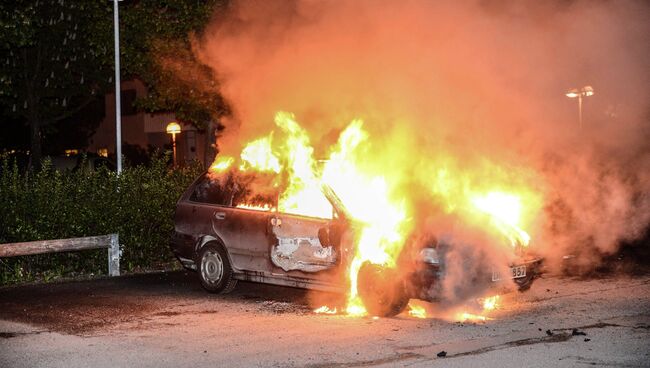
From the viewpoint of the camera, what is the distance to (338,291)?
1023 cm

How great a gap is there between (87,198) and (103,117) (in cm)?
3753

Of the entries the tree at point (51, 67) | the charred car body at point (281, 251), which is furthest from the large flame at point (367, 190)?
the tree at point (51, 67)

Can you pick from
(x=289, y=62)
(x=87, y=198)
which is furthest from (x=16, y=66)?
(x=289, y=62)

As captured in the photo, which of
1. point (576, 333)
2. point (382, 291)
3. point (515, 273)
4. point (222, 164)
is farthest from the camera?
point (222, 164)

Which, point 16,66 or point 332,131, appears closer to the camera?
point 332,131

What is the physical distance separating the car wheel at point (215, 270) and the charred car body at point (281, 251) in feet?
0.04

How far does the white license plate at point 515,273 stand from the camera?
31.7ft

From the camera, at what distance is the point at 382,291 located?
9648 mm

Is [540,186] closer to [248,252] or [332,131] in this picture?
[332,131]

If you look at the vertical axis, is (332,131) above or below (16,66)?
below

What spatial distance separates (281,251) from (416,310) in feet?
6.13

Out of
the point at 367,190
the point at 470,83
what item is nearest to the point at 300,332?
the point at 367,190

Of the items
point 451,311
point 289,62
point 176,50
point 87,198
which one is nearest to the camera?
point 451,311

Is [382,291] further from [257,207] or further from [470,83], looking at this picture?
[470,83]
